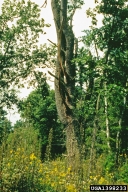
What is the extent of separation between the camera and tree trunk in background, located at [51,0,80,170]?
7777 millimetres

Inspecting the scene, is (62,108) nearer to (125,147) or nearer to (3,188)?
(3,188)

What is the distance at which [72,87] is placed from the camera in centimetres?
827

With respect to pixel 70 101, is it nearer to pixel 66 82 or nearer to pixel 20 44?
pixel 66 82

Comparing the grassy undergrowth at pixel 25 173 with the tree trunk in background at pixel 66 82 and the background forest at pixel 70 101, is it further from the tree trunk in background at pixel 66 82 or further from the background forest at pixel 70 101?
the tree trunk in background at pixel 66 82

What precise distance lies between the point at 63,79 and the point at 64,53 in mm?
960

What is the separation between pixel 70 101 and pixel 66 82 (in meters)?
0.58

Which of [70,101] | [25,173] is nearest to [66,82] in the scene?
[70,101]

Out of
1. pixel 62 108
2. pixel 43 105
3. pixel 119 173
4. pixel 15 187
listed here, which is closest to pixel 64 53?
pixel 62 108

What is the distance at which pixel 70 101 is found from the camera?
8172 mm

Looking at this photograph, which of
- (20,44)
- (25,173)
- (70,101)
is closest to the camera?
(25,173)

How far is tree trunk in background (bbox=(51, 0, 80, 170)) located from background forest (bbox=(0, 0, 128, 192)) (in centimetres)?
3

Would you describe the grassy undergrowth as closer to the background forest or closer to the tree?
the background forest

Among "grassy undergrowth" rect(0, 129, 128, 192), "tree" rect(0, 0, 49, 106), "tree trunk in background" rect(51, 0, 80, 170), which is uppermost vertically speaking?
"tree" rect(0, 0, 49, 106)

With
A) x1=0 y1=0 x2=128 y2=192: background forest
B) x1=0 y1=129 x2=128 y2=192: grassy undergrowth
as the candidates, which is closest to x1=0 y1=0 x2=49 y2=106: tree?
x1=0 y1=0 x2=128 y2=192: background forest
